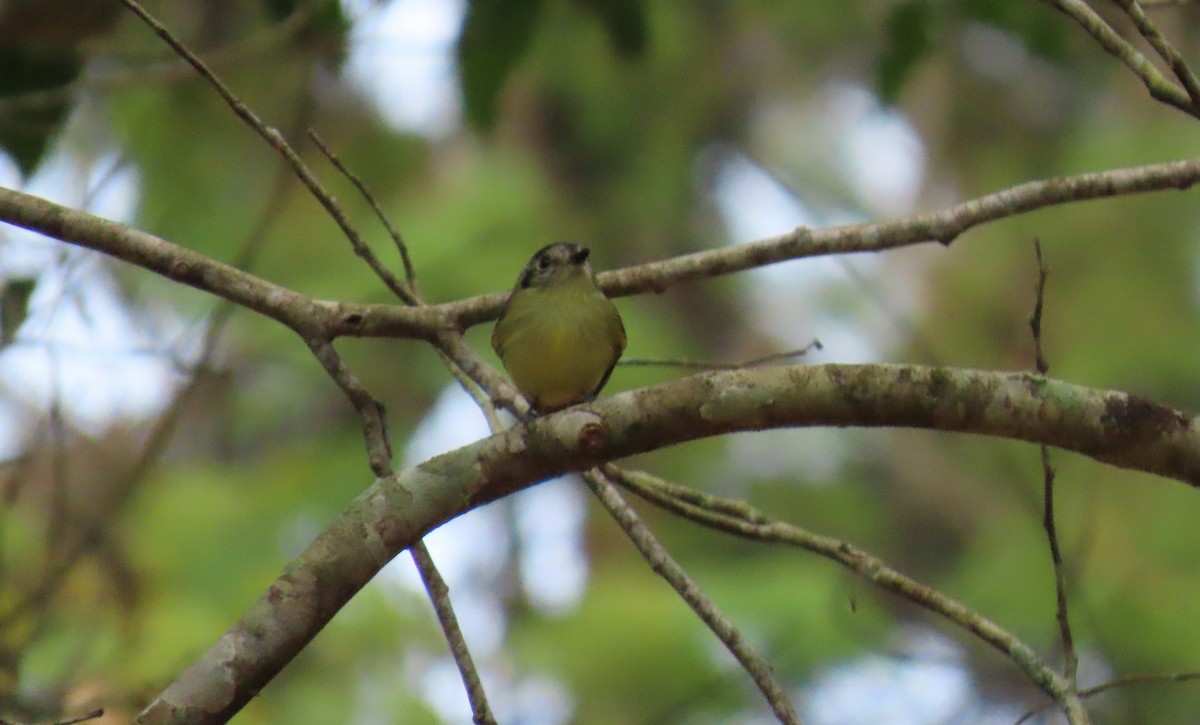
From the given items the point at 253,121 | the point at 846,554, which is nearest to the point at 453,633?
the point at 846,554

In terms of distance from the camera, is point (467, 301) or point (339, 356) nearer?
point (339, 356)

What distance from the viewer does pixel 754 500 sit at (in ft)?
27.1

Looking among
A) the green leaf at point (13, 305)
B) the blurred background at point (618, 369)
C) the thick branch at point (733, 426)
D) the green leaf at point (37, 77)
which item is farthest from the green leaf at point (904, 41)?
the green leaf at point (13, 305)

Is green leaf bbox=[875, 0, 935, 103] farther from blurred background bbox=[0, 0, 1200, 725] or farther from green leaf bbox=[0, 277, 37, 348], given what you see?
green leaf bbox=[0, 277, 37, 348]

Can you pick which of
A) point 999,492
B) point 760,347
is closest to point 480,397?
point 999,492

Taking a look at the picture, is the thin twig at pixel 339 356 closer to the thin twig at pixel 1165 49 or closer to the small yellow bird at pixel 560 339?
the small yellow bird at pixel 560 339

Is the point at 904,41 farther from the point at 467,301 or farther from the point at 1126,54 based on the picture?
the point at 467,301

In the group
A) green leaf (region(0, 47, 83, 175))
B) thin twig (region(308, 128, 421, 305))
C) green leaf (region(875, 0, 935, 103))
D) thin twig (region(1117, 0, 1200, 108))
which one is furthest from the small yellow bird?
thin twig (region(1117, 0, 1200, 108))

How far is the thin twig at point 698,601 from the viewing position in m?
2.31

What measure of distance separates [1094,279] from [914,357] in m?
1.15

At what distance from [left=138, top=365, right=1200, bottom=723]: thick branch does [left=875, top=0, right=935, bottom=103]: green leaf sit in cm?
171

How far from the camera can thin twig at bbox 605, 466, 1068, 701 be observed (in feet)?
7.99

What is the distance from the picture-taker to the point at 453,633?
229 centimetres

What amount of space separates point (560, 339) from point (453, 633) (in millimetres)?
1390
